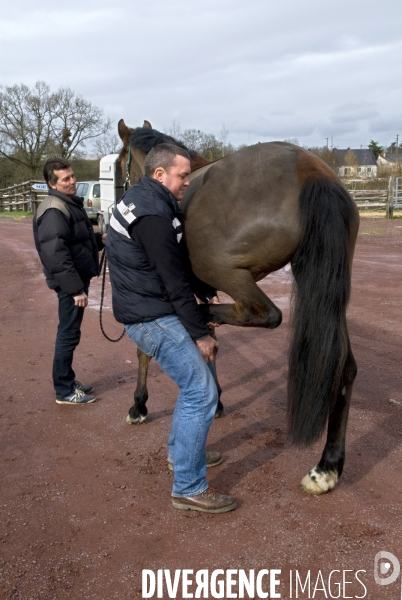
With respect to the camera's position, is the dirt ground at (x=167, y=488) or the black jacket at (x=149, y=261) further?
the black jacket at (x=149, y=261)

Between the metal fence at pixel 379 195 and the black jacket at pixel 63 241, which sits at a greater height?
the metal fence at pixel 379 195

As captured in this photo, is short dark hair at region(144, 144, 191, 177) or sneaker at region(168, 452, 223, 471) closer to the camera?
short dark hair at region(144, 144, 191, 177)

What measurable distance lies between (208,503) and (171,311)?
1.15m

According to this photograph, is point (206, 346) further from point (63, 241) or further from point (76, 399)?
point (76, 399)

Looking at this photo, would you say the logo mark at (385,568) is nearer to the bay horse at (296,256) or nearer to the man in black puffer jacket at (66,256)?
the bay horse at (296,256)

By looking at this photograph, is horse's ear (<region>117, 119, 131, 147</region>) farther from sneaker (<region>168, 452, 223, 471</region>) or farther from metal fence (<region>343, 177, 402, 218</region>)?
metal fence (<region>343, 177, 402, 218</region>)

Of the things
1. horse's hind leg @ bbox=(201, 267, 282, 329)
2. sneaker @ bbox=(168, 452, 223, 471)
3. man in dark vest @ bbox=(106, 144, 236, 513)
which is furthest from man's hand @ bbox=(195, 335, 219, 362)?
sneaker @ bbox=(168, 452, 223, 471)

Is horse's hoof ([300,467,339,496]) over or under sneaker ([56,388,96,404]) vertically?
over

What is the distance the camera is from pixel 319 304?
10.1 feet

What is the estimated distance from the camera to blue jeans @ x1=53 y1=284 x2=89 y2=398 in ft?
16.4

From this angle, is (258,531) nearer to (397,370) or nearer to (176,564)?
(176,564)

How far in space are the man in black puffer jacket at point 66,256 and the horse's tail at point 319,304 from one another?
2.37 m

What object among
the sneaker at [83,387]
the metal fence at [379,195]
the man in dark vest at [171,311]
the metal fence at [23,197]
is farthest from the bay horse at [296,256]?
the metal fence at [23,197]

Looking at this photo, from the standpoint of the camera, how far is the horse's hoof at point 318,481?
132 inches
